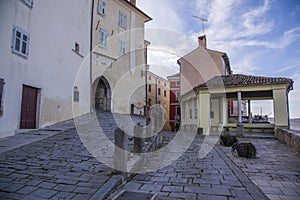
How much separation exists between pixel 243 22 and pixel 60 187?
11035mm

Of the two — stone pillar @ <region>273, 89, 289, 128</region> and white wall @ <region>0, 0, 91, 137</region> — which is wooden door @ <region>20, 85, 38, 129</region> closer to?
white wall @ <region>0, 0, 91, 137</region>

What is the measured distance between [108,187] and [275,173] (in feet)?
13.1

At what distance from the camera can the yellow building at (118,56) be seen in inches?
636

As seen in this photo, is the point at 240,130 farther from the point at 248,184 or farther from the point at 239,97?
the point at 248,184

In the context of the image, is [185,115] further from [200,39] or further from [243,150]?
[243,150]

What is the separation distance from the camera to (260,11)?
875 cm

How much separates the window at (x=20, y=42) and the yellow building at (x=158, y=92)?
24384 mm

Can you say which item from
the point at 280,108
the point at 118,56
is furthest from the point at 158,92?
the point at 280,108

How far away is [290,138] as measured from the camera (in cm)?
872

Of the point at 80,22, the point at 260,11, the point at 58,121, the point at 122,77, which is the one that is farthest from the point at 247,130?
the point at 80,22

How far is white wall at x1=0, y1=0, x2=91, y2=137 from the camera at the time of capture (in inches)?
313

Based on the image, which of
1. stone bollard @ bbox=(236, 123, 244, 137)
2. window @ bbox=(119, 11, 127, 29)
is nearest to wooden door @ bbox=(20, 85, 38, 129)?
window @ bbox=(119, 11, 127, 29)

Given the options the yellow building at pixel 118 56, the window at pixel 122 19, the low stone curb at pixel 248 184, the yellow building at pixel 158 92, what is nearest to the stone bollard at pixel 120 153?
the low stone curb at pixel 248 184

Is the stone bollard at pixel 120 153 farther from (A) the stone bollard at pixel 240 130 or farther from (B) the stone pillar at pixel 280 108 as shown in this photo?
(B) the stone pillar at pixel 280 108
